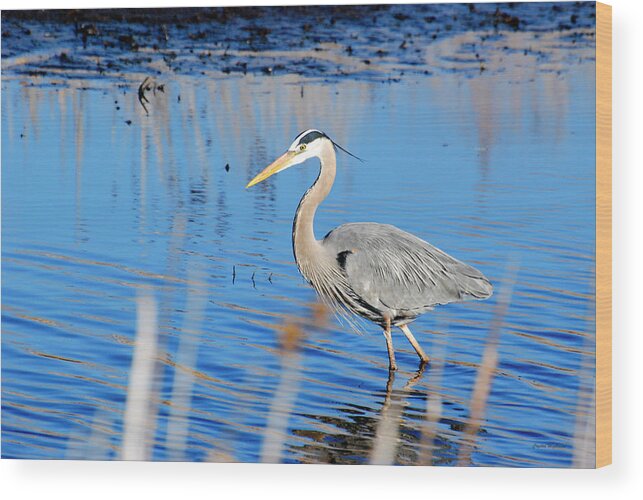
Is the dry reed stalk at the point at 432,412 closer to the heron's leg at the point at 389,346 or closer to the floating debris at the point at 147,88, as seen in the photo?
the heron's leg at the point at 389,346

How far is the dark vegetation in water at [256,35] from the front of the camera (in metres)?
5.36

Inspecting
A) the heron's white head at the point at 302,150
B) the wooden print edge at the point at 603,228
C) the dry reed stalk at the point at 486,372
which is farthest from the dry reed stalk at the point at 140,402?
the wooden print edge at the point at 603,228

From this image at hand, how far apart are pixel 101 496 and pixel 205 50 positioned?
1.79 m

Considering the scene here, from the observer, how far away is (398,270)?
5543mm

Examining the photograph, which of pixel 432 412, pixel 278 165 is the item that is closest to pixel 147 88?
pixel 278 165

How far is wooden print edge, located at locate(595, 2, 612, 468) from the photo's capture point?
5227 millimetres

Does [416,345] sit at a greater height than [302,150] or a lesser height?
lesser

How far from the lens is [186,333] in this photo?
5.58 metres

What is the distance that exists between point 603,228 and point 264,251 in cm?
132

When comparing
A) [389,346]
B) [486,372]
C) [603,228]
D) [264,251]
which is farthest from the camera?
[264,251]

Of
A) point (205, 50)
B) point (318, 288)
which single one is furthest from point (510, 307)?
point (205, 50)

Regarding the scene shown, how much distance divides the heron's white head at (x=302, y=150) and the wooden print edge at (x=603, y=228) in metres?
1.03

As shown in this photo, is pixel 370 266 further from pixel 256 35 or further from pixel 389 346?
pixel 256 35

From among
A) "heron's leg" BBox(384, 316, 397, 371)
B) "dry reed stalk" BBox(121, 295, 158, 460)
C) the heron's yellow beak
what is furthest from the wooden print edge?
"dry reed stalk" BBox(121, 295, 158, 460)
